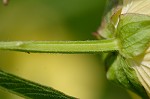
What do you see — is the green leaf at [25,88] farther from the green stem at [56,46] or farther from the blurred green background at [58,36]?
the blurred green background at [58,36]

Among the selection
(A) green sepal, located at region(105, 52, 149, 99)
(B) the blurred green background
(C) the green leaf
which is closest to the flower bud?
(A) green sepal, located at region(105, 52, 149, 99)

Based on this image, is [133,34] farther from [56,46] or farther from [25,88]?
[25,88]

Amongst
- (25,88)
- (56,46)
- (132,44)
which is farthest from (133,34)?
(25,88)

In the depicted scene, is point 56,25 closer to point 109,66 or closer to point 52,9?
point 52,9

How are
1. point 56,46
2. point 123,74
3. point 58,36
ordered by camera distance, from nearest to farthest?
1. point 56,46
2. point 123,74
3. point 58,36

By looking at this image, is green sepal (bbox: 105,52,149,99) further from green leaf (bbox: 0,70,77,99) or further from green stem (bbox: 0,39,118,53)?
green leaf (bbox: 0,70,77,99)

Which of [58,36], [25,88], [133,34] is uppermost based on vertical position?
[58,36]
